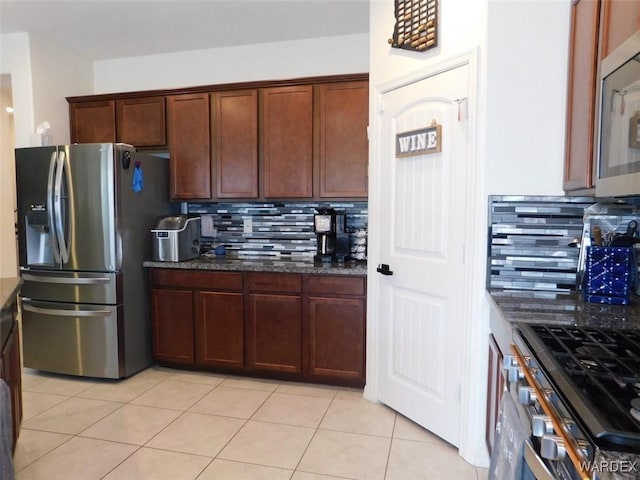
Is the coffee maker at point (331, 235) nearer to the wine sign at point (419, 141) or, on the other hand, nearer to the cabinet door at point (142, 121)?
the wine sign at point (419, 141)

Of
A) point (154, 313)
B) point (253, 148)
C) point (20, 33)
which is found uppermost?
point (20, 33)

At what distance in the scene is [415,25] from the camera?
90.3 inches

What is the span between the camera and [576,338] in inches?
50.6

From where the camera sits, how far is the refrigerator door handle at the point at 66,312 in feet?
10.1

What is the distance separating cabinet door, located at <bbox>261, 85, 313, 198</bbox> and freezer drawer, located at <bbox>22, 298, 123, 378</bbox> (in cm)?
151

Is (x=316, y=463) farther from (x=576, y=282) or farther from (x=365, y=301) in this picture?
(x=576, y=282)

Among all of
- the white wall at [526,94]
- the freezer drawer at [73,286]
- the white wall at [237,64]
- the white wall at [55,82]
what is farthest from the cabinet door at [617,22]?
the white wall at [55,82]

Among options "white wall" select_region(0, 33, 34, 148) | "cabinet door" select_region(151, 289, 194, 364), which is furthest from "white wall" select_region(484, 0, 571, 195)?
"white wall" select_region(0, 33, 34, 148)

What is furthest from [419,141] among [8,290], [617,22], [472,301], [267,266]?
[8,290]

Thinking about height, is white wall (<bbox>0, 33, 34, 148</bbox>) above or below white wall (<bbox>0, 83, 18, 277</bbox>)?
above

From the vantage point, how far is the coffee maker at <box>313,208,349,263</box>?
3172 mm

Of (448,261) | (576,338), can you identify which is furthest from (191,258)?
(576,338)

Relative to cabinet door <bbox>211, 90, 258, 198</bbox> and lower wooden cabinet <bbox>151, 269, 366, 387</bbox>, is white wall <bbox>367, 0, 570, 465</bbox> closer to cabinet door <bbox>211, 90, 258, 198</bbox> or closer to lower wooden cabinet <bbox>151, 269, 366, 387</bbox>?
lower wooden cabinet <bbox>151, 269, 366, 387</bbox>

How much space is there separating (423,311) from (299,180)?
1.46 metres
